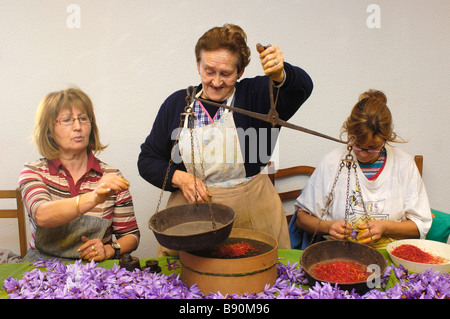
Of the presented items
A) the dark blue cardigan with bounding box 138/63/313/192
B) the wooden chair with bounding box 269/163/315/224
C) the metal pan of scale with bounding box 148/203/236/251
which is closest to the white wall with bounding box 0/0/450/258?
the wooden chair with bounding box 269/163/315/224

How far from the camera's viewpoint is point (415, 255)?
5.93 feet

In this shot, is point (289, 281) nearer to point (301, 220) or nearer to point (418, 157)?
point (301, 220)

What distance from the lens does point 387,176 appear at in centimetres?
230

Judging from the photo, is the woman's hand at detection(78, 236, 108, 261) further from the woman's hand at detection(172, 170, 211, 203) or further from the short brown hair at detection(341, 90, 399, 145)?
the short brown hair at detection(341, 90, 399, 145)

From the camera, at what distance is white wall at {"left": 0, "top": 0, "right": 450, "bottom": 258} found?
2.81 m

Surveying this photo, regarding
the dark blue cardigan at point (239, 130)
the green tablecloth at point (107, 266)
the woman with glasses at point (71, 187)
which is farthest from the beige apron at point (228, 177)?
the woman with glasses at point (71, 187)

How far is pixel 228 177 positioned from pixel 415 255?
95 cm

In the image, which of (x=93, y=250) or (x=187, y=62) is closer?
(x=93, y=250)

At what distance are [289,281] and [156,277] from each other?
54 centimetres

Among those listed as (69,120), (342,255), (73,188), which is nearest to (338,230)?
(342,255)

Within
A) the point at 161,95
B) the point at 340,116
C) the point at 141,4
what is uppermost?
the point at 141,4

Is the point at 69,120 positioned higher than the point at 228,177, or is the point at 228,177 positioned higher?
the point at 69,120

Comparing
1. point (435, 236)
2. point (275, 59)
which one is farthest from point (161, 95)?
point (435, 236)

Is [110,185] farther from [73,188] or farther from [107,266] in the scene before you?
[73,188]
